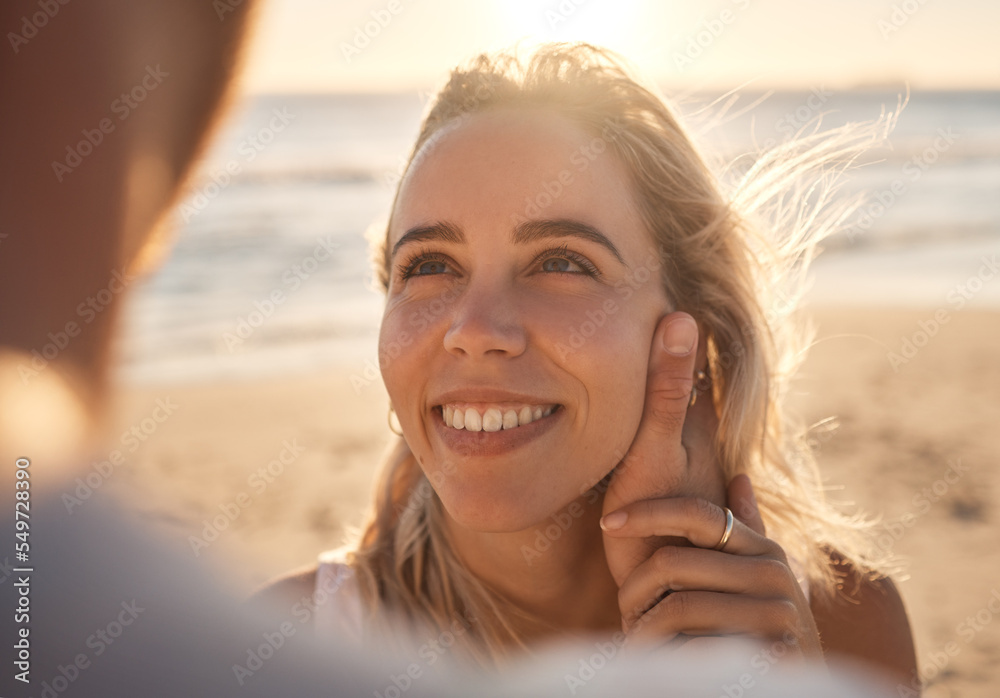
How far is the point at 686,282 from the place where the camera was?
308 centimetres

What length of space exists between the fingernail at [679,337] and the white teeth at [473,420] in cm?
68

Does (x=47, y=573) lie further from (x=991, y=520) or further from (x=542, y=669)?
(x=991, y=520)

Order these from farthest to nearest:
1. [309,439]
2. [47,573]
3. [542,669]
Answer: [309,439] → [542,669] → [47,573]

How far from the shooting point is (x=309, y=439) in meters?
8.84

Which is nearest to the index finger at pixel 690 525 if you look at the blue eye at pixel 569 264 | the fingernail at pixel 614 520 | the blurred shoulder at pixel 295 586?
the fingernail at pixel 614 520

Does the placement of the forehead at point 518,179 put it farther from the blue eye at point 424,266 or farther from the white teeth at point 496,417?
the white teeth at point 496,417

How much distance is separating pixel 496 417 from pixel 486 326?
30 cm

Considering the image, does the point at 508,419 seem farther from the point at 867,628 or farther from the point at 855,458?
the point at 855,458

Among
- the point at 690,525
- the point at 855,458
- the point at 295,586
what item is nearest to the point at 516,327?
the point at 690,525

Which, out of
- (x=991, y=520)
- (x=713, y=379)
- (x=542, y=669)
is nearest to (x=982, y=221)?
(x=991, y=520)

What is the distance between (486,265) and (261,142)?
28.7 m

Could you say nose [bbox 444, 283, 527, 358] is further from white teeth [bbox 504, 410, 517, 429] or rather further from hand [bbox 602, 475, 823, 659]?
hand [bbox 602, 475, 823, 659]

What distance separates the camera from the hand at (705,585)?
7.77 ft

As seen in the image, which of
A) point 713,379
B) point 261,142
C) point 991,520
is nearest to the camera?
point 713,379
